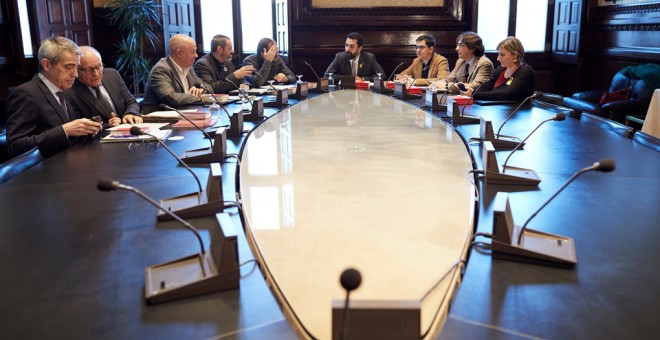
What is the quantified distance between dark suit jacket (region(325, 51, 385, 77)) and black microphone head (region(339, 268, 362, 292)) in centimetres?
548

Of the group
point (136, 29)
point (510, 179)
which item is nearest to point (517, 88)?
point (510, 179)

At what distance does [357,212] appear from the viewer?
5.24ft

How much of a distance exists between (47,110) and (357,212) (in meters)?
1.74

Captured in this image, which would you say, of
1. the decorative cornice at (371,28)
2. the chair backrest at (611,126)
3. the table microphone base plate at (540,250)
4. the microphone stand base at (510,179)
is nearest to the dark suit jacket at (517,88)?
the chair backrest at (611,126)

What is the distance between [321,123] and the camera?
124 inches

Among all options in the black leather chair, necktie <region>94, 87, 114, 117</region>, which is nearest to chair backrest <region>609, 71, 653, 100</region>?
the black leather chair

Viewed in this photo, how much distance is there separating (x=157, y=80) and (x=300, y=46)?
11.8 feet

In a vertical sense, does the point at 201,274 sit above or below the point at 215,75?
below

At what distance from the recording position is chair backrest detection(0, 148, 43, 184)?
6.63 feet

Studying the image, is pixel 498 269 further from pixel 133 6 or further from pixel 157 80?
pixel 133 6

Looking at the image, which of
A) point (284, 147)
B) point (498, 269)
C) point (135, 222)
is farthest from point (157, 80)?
point (498, 269)

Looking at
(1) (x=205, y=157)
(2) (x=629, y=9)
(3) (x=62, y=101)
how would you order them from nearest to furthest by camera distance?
(1) (x=205, y=157) → (3) (x=62, y=101) → (2) (x=629, y=9)

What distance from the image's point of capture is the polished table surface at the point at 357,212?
3.69 feet

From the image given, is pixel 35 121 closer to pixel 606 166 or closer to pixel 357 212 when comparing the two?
pixel 357 212
